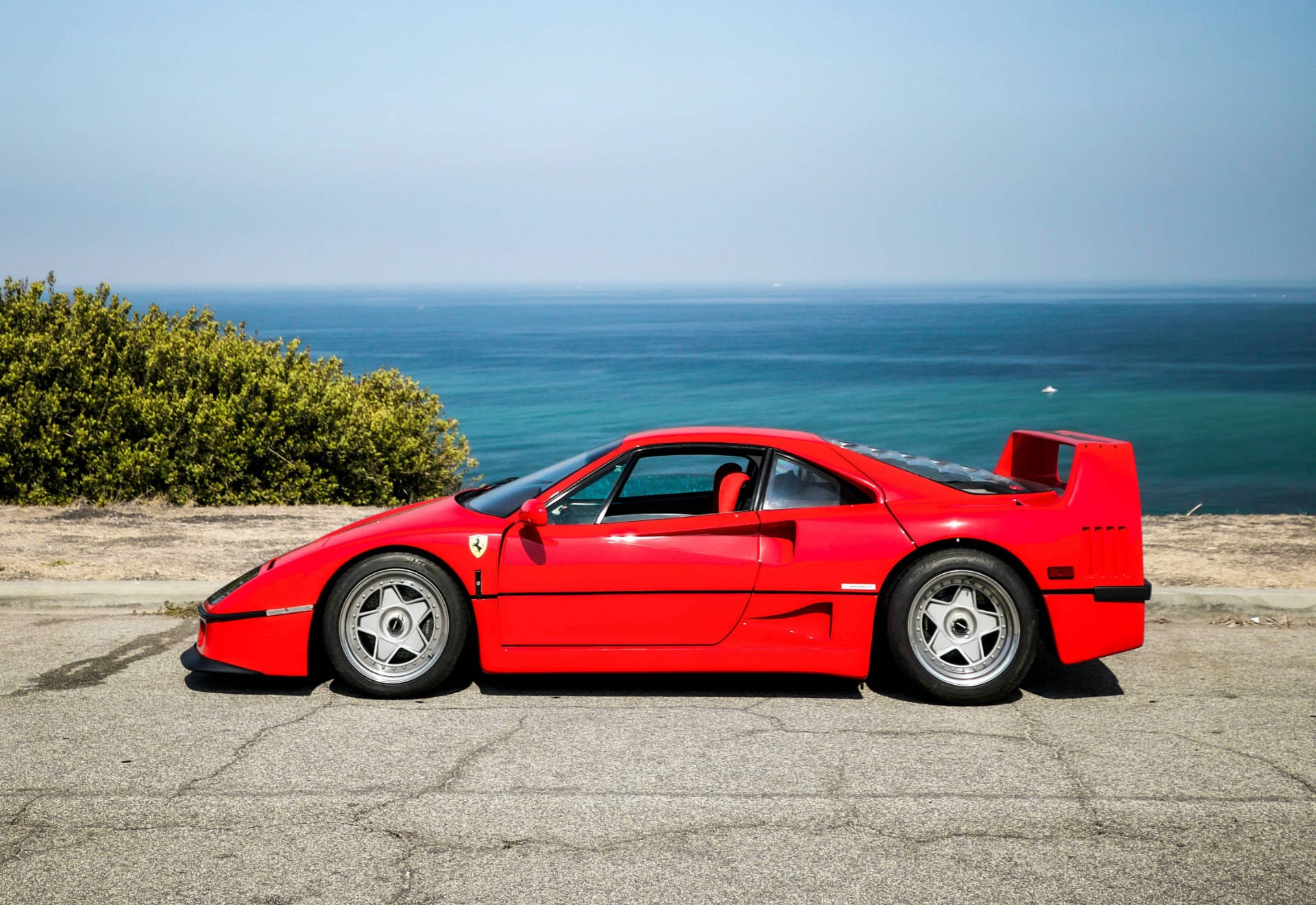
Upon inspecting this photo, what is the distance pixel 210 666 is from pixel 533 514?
175 centimetres

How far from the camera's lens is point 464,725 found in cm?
506

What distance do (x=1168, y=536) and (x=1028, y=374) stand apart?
100.0 m

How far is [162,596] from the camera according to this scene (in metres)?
7.48

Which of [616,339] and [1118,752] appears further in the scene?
[616,339]

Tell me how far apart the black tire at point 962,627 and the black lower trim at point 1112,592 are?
16 cm

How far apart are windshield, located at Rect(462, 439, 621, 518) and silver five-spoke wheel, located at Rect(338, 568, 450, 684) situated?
0.53 metres

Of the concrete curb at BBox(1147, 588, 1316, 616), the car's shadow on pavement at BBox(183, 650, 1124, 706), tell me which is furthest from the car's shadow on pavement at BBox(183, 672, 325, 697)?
the concrete curb at BBox(1147, 588, 1316, 616)

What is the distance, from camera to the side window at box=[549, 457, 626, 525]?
18.0ft

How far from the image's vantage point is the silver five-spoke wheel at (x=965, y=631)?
5.32 m

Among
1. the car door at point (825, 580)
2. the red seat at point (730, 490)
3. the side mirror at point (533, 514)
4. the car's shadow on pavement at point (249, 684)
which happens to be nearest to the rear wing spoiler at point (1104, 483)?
the car door at point (825, 580)

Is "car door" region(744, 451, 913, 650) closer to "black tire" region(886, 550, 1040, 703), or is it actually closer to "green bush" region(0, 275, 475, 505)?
"black tire" region(886, 550, 1040, 703)

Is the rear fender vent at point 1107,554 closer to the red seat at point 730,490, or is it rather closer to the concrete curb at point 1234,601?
the red seat at point 730,490

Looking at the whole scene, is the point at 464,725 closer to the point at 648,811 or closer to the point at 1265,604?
the point at 648,811

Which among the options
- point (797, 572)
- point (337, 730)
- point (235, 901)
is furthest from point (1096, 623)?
point (235, 901)
